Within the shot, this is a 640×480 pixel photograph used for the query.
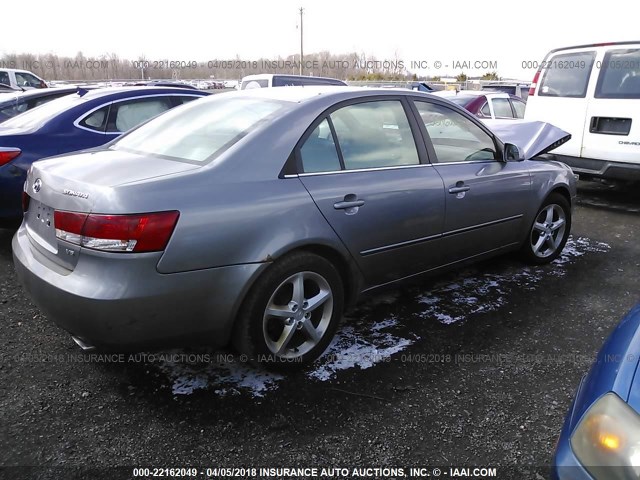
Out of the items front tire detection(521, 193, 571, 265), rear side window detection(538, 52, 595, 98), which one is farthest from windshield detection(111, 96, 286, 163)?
rear side window detection(538, 52, 595, 98)

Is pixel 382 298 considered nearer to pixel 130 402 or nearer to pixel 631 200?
pixel 130 402

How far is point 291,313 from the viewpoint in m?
2.66

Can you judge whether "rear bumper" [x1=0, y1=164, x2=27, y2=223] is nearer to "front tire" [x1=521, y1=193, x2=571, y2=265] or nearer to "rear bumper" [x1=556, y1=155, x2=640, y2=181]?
"front tire" [x1=521, y1=193, x2=571, y2=265]

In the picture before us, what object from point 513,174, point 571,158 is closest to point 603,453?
point 513,174

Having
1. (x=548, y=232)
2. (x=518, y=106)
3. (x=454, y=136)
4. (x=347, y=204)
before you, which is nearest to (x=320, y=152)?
(x=347, y=204)

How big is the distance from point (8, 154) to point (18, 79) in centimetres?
1586

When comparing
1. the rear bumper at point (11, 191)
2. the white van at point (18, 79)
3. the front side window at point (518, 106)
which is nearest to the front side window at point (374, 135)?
the rear bumper at point (11, 191)

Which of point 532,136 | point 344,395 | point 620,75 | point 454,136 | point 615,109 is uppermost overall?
point 620,75

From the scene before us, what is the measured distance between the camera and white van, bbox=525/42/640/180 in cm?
607

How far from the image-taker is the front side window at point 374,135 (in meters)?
2.96

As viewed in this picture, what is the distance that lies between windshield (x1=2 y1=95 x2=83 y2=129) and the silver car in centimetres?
211

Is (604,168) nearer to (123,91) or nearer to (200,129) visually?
(200,129)

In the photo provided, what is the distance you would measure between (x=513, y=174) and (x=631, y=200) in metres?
4.36

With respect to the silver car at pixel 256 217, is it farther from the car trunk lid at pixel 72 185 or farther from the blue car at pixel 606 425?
the blue car at pixel 606 425
